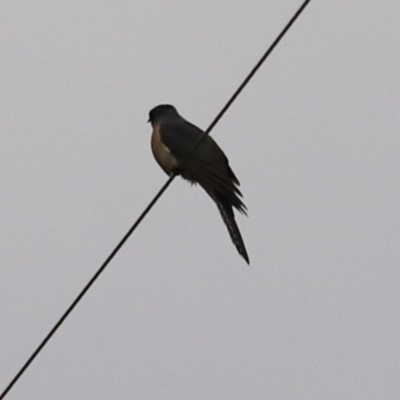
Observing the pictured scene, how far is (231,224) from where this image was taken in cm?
847

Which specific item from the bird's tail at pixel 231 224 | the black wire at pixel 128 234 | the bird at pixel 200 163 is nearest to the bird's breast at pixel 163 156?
the bird at pixel 200 163

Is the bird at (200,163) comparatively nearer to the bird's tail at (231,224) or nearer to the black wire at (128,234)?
the bird's tail at (231,224)

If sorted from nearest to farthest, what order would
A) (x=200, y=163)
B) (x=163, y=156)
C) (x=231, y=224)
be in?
(x=231, y=224) → (x=200, y=163) → (x=163, y=156)

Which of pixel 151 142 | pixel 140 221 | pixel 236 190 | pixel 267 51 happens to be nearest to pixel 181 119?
pixel 151 142

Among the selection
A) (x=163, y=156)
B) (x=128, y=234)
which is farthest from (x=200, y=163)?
(x=128, y=234)

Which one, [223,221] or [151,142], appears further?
[151,142]

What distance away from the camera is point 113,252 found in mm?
5172

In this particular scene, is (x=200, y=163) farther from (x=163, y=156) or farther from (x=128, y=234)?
(x=128, y=234)

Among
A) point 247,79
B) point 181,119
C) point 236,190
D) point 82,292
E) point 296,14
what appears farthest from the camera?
point 181,119

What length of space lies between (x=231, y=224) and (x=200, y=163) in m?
0.71

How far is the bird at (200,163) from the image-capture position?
8.49 m

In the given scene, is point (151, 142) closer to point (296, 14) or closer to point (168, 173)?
point (168, 173)

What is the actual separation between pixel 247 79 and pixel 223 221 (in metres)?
3.90

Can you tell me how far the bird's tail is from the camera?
8.30 metres
